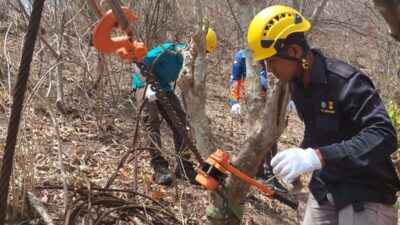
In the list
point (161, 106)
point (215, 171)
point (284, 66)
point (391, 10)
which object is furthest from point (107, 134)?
point (391, 10)

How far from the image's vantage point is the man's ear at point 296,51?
236cm

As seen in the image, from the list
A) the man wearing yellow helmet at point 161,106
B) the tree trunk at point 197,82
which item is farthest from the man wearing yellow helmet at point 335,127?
the man wearing yellow helmet at point 161,106

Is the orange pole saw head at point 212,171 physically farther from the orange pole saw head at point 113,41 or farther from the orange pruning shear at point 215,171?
the orange pole saw head at point 113,41

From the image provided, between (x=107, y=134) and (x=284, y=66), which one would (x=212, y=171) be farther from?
(x=107, y=134)

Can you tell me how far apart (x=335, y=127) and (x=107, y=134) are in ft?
13.2

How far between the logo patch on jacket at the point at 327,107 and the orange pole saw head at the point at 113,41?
102cm

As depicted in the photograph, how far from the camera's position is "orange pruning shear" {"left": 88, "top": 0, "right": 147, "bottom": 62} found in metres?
1.50

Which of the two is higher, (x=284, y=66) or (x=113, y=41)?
(x=113, y=41)

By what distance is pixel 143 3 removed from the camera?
24.4 ft

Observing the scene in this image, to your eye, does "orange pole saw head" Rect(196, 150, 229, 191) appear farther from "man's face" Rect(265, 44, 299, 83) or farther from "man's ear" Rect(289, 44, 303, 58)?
"man's ear" Rect(289, 44, 303, 58)

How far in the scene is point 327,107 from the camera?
2271mm

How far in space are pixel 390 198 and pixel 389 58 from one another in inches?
355

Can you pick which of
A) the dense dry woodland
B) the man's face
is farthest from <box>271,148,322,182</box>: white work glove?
the dense dry woodland

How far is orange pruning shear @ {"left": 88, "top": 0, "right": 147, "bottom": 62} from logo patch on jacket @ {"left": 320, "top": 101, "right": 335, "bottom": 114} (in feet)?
3.36
